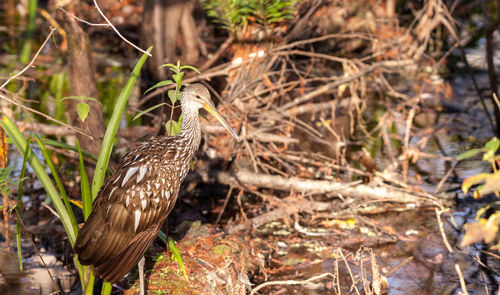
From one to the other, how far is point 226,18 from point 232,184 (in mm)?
2111

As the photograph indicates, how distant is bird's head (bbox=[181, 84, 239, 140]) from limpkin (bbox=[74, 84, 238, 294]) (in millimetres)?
307

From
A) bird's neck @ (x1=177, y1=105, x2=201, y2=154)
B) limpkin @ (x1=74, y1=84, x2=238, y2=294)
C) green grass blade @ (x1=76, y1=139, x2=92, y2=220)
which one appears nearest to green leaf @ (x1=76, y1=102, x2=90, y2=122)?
green grass blade @ (x1=76, y1=139, x2=92, y2=220)

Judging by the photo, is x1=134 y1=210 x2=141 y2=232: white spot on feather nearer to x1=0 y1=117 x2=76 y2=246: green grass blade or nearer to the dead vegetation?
x1=0 y1=117 x2=76 y2=246: green grass blade

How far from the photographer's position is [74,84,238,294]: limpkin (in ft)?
12.5

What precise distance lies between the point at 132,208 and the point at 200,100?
0.98 metres

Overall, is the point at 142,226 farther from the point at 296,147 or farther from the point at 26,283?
the point at 296,147

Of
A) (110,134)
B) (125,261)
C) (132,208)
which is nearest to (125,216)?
(132,208)

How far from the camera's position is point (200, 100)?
445 centimetres

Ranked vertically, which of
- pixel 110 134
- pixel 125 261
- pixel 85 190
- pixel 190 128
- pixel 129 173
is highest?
pixel 110 134

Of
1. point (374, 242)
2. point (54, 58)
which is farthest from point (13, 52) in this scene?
point (374, 242)

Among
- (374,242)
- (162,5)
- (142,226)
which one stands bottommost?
(374,242)

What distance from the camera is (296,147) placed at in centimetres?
803

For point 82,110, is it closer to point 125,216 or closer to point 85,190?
point 85,190

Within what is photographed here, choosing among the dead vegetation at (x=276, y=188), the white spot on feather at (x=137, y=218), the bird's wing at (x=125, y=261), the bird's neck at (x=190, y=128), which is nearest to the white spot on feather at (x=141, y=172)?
the white spot on feather at (x=137, y=218)
